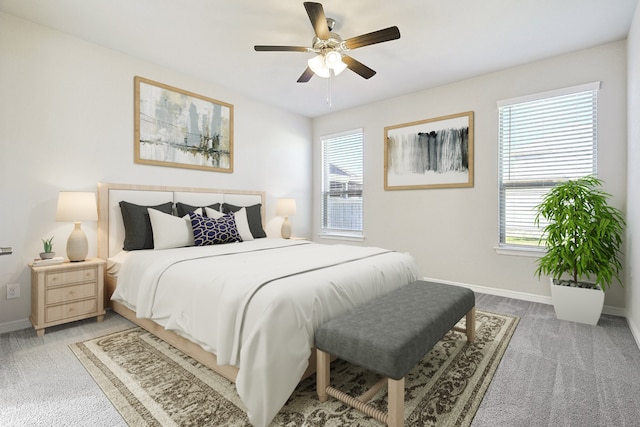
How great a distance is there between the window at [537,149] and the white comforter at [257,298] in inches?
69.1

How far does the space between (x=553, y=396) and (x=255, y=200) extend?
3823mm

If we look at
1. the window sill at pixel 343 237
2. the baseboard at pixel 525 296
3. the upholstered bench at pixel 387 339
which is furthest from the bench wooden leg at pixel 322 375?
the window sill at pixel 343 237

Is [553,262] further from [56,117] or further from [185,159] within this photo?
[56,117]

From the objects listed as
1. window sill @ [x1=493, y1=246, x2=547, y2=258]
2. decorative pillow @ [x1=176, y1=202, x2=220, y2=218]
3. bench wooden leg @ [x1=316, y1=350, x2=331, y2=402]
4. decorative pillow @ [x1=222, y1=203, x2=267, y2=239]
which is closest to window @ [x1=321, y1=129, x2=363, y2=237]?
decorative pillow @ [x1=222, y1=203, x2=267, y2=239]

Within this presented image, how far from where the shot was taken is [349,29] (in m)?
2.77

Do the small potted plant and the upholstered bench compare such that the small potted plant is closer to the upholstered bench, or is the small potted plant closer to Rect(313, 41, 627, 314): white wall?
the upholstered bench

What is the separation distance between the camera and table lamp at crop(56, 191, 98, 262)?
2613 mm

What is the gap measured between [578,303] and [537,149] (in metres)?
1.67

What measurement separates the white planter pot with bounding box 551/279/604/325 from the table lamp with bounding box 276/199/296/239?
329 cm

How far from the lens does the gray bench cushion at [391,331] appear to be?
142 cm

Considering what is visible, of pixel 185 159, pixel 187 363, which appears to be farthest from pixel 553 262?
pixel 185 159

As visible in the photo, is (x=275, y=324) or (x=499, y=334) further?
(x=499, y=334)

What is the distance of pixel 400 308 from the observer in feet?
6.11

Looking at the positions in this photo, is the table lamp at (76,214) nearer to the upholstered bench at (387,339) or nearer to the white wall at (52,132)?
the white wall at (52,132)
